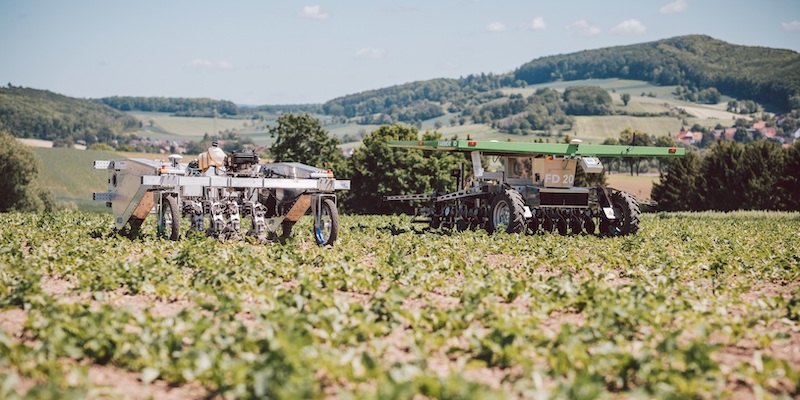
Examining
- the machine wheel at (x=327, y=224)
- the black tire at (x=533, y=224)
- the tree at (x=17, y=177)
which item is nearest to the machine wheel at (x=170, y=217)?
the machine wheel at (x=327, y=224)

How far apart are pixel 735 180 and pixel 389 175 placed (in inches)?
1063

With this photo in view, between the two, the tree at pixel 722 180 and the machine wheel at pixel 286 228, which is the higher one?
the machine wheel at pixel 286 228

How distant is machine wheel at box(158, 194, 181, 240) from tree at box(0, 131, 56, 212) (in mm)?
50518

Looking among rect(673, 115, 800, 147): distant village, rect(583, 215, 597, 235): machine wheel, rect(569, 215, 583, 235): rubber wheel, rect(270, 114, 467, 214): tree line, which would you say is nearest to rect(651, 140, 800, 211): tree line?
rect(270, 114, 467, 214): tree line

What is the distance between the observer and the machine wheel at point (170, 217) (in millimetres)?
15047

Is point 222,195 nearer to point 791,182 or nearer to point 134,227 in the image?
point 134,227

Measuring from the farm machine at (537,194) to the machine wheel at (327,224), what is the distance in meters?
4.79

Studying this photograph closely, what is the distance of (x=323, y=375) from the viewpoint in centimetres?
604

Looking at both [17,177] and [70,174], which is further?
[70,174]

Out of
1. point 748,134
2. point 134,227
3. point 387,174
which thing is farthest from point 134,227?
point 748,134

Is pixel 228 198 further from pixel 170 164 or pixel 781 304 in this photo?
pixel 781 304

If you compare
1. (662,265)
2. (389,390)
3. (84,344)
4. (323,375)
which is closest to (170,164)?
(662,265)

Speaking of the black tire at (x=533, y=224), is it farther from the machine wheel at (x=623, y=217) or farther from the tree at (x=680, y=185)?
the tree at (x=680, y=185)

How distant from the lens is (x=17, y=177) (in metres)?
62.4
